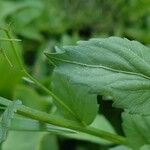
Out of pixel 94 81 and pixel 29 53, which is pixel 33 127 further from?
pixel 29 53

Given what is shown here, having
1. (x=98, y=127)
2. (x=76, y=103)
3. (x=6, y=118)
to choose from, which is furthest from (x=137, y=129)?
(x=98, y=127)

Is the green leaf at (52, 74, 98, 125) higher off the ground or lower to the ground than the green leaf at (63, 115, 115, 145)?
higher

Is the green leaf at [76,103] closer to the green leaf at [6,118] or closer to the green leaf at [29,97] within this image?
the green leaf at [6,118]

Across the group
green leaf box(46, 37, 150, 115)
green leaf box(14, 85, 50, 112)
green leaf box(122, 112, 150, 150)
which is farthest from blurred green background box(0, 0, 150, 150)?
green leaf box(46, 37, 150, 115)

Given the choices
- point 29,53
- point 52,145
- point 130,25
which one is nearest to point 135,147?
point 52,145

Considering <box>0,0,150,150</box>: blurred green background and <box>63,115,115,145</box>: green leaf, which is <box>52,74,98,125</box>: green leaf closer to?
<box>63,115,115,145</box>: green leaf

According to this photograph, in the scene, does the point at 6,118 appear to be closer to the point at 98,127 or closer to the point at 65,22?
the point at 98,127
